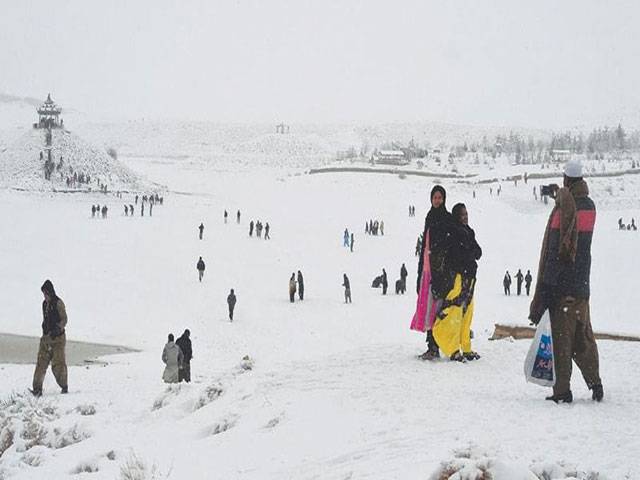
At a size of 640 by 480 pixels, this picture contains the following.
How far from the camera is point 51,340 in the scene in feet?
33.4

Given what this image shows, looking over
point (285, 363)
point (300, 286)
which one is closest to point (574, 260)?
point (285, 363)

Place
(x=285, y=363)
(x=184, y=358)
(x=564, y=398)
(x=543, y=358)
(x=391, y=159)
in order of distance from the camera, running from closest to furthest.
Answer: (x=564, y=398), (x=543, y=358), (x=285, y=363), (x=184, y=358), (x=391, y=159)

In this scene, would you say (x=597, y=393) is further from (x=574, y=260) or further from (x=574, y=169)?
(x=574, y=169)

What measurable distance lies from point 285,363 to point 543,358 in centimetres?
350

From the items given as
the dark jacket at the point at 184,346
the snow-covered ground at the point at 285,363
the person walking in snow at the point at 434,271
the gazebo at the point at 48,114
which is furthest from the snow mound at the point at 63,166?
the person walking in snow at the point at 434,271

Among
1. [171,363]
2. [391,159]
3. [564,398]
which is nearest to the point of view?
[564,398]

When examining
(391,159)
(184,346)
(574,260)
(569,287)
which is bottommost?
(184,346)

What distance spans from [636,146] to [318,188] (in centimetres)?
9643

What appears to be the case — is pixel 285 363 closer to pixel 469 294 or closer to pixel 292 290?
pixel 469 294

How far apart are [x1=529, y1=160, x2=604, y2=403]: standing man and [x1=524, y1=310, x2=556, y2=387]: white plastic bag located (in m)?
0.05

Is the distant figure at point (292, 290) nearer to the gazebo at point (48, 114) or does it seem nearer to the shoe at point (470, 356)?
the shoe at point (470, 356)

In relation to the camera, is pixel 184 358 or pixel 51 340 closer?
pixel 51 340

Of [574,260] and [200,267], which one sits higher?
[574,260]

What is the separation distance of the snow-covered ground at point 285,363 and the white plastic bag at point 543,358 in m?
0.20
